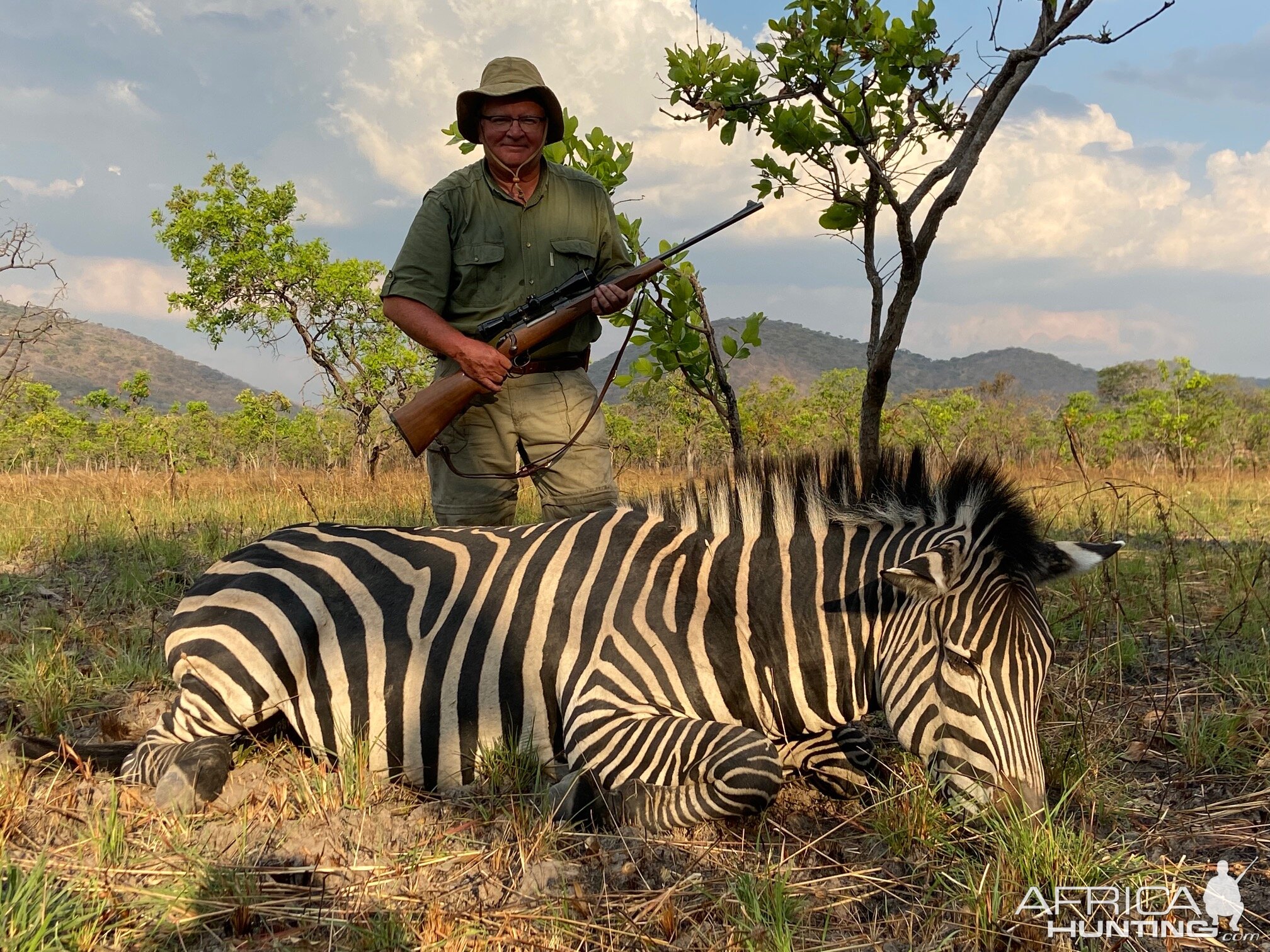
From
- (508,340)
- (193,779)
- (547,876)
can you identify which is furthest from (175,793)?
(508,340)

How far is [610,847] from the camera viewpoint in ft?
9.14

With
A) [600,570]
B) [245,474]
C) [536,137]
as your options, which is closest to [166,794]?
[600,570]

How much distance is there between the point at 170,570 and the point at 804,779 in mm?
4977

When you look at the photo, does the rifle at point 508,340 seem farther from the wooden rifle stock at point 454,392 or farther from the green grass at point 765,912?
the green grass at point 765,912

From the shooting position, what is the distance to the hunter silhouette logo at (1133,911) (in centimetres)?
222

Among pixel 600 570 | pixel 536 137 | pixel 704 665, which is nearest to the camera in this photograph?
pixel 704 665

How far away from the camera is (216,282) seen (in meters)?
23.7

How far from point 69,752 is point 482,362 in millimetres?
2429

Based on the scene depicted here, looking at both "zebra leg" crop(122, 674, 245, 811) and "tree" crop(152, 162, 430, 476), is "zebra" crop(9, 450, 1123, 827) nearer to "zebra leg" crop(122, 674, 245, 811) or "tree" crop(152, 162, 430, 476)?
"zebra leg" crop(122, 674, 245, 811)

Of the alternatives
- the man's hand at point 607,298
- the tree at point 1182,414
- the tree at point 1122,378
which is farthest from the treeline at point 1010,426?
the tree at point 1122,378

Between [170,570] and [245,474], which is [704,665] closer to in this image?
[170,570]

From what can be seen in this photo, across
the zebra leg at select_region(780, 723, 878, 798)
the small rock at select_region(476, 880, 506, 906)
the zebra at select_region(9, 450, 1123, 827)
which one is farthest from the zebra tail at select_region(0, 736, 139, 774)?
the zebra leg at select_region(780, 723, 878, 798)

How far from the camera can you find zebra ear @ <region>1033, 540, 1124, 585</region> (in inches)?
118

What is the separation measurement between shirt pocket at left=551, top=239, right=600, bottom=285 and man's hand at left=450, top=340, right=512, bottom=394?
74 cm
